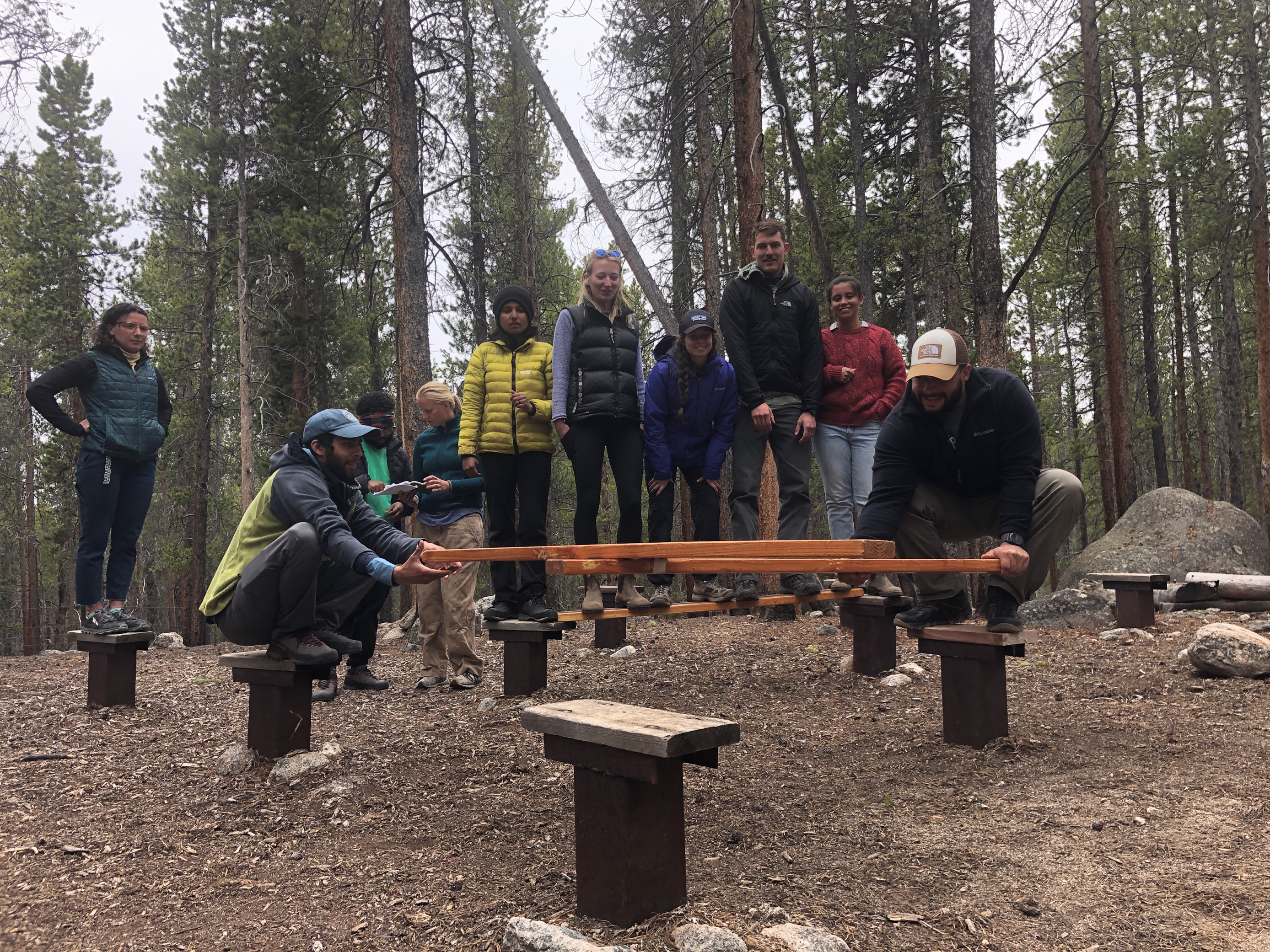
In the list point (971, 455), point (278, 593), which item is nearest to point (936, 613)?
point (971, 455)

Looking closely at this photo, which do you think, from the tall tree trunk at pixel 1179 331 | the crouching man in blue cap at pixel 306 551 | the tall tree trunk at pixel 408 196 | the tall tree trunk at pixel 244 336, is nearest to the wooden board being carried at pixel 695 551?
the crouching man in blue cap at pixel 306 551

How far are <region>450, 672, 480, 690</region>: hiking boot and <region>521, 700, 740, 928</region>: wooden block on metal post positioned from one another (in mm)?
3323

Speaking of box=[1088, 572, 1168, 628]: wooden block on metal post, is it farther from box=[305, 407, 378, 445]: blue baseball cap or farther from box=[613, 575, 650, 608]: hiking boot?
box=[305, 407, 378, 445]: blue baseball cap

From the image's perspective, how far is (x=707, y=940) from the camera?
225cm

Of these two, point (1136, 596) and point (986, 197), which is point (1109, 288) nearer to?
point (986, 197)

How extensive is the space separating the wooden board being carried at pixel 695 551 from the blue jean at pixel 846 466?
1972 millimetres

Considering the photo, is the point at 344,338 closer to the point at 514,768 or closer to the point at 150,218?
the point at 150,218

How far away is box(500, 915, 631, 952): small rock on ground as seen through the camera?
2.22m

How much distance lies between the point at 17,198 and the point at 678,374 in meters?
10.5

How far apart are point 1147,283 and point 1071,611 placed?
54.6 ft

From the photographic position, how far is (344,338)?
18047 millimetres

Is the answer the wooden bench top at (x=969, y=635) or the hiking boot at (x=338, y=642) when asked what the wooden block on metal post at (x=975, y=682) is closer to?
the wooden bench top at (x=969, y=635)

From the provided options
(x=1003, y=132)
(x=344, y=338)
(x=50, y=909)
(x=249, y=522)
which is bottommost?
(x=50, y=909)

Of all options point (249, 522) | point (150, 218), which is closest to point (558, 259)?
point (150, 218)
